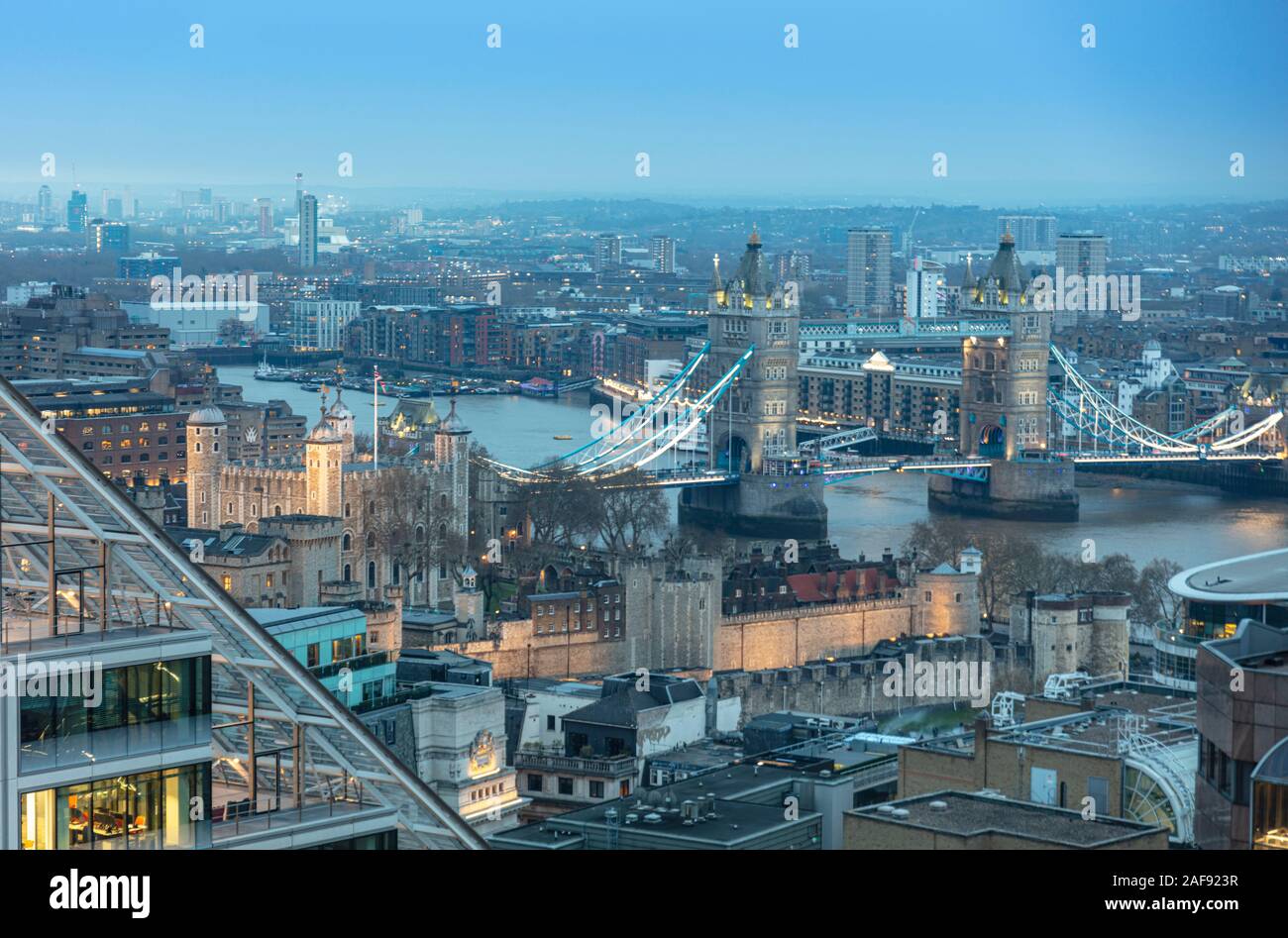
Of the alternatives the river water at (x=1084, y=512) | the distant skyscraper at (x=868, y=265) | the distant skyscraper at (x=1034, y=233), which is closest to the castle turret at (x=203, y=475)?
the river water at (x=1084, y=512)

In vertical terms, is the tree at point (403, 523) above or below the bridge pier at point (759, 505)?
above

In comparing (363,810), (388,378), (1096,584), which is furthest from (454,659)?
(388,378)

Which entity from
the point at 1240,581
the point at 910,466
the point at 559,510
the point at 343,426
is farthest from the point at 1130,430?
the point at 1240,581

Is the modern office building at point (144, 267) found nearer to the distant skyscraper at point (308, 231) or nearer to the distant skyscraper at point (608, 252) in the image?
the distant skyscraper at point (308, 231)

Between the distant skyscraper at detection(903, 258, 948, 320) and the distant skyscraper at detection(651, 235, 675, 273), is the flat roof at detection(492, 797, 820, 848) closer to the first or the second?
the distant skyscraper at detection(903, 258, 948, 320)

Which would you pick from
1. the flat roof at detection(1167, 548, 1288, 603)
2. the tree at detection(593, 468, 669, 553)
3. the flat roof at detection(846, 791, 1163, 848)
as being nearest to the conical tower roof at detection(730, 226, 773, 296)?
the tree at detection(593, 468, 669, 553)

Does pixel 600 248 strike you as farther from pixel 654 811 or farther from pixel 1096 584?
pixel 654 811
